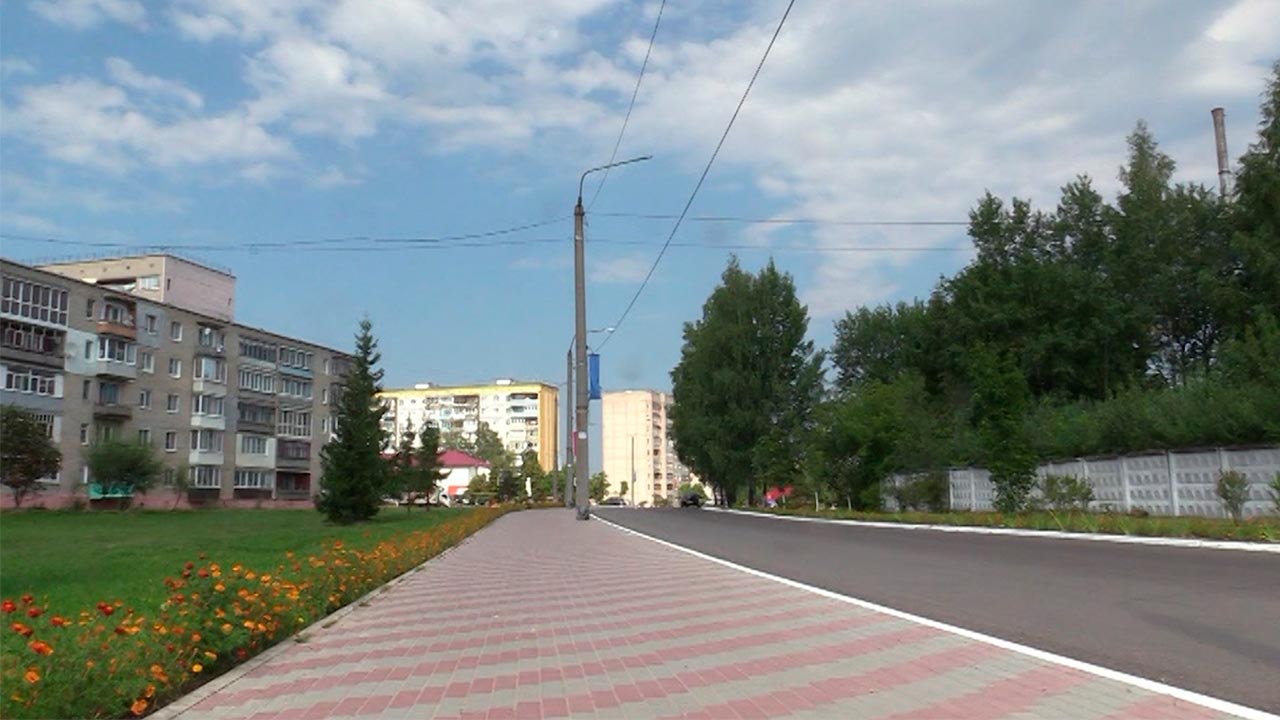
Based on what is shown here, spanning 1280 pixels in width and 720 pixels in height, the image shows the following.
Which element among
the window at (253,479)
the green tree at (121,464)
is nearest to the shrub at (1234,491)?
the green tree at (121,464)

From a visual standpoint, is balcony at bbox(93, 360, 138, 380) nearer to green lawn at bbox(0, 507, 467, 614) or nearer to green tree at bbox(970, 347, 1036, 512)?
green lawn at bbox(0, 507, 467, 614)

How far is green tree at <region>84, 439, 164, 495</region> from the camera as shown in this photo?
47.6 meters

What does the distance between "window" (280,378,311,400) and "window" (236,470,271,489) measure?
6224mm

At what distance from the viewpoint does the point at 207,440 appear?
68.8m

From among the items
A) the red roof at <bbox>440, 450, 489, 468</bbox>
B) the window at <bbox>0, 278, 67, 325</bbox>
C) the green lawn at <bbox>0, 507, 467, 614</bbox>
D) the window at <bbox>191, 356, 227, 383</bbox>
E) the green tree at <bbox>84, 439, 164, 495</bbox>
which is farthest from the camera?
the red roof at <bbox>440, 450, 489, 468</bbox>

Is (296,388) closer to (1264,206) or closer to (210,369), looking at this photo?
(210,369)

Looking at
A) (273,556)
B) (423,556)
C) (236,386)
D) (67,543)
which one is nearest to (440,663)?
(423,556)

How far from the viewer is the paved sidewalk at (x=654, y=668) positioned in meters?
6.16

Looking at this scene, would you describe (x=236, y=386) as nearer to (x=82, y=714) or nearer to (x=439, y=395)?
(x=82, y=714)

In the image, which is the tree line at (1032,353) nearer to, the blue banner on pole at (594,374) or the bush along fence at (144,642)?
the blue banner on pole at (594,374)

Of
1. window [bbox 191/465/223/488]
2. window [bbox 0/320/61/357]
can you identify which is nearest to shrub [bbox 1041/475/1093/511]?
window [bbox 0/320/61/357]

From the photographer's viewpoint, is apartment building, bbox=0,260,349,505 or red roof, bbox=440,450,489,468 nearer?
apartment building, bbox=0,260,349,505

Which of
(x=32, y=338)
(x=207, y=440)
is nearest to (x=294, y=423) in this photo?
(x=207, y=440)

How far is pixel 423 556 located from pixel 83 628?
13207 millimetres
